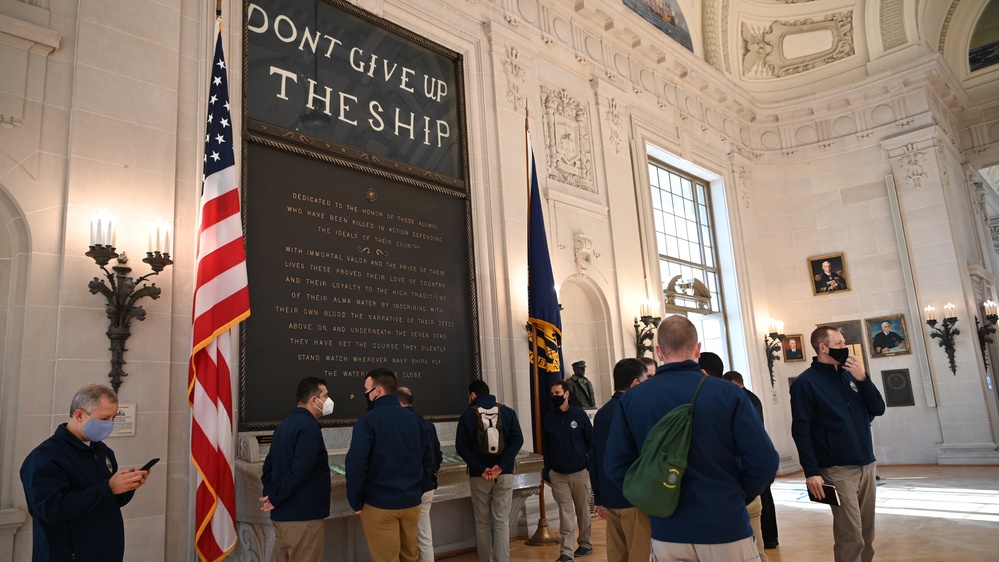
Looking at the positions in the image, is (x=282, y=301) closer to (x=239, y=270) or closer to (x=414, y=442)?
(x=239, y=270)

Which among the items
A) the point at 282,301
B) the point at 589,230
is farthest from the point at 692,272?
the point at 282,301

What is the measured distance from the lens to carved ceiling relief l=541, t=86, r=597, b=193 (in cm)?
1095

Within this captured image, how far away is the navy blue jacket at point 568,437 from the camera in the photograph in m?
6.92

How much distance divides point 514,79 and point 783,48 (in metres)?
10.3

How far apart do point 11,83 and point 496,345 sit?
5713 mm

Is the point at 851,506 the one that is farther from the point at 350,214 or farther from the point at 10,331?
the point at 10,331

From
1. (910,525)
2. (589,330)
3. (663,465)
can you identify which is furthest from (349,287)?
(910,525)

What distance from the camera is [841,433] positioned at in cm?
482

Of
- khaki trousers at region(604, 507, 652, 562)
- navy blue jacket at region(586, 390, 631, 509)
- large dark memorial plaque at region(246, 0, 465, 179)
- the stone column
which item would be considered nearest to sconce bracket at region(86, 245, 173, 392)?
large dark memorial plaque at region(246, 0, 465, 179)

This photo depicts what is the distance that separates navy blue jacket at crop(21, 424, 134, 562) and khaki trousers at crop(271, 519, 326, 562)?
134cm

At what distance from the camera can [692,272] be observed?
559 inches

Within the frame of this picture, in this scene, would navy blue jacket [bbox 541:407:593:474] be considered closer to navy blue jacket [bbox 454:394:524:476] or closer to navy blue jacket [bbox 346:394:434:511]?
navy blue jacket [bbox 454:394:524:476]

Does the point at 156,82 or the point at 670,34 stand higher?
the point at 670,34

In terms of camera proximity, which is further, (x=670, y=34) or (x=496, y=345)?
(x=670, y=34)
